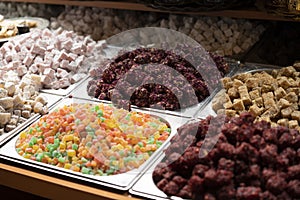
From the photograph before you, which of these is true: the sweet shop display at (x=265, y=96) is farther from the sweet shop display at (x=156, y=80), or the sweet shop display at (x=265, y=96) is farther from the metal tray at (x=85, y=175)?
the metal tray at (x=85, y=175)

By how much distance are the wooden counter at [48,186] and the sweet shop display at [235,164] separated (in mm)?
184

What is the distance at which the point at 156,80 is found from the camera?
202cm

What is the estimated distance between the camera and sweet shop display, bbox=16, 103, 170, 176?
1.61 m

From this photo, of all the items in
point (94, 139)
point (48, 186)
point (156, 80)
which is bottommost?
point (48, 186)

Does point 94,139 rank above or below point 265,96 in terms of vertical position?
below

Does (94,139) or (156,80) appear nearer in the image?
(94,139)

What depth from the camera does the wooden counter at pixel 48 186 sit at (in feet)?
4.90

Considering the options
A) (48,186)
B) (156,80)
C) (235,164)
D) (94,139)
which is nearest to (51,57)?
(156,80)

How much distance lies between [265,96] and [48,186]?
964 millimetres

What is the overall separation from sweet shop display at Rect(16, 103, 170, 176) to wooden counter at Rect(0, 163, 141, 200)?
69mm

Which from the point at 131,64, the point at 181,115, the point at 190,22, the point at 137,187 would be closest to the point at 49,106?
the point at 131,64

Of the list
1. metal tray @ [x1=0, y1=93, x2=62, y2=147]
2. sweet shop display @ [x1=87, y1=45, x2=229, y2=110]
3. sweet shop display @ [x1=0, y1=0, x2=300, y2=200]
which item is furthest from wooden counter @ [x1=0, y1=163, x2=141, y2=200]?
sweet shop display @ [x1=87, y1=45, x2=229, y2=110]

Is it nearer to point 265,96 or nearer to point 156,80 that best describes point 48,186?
point 156,80

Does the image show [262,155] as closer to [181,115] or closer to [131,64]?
[181,115]
